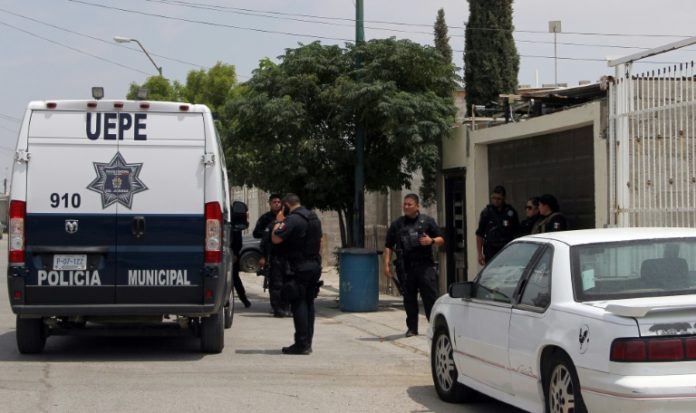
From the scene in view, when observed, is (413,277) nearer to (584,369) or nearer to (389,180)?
(389,180)

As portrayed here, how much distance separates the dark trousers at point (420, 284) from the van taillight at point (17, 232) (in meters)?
4.63

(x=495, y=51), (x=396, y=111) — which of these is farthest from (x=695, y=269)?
(x=495, y=51)

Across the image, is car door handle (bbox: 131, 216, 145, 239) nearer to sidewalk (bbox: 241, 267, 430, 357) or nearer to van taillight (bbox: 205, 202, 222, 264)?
van taillight (bbox: 205, 202, 222, 264)

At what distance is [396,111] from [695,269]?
9344mm

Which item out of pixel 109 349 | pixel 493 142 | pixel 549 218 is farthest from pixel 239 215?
pixel 493 142

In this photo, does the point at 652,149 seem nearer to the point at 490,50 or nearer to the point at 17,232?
the point at 17,232

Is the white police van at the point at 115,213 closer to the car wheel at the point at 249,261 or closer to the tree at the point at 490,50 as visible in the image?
the car wheel at the point at 249,261

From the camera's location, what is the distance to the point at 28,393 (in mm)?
8570

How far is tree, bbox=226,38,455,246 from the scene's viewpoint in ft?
51.9

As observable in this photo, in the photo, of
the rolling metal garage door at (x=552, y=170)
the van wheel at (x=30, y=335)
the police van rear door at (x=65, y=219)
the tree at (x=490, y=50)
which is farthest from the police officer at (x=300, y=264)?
the tree at (x=490, y=50)

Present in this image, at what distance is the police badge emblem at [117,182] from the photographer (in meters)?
10.3

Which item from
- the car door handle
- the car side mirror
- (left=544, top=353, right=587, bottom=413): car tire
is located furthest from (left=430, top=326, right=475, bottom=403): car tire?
the car door handle

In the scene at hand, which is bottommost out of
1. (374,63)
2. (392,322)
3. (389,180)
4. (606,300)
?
(392,322)

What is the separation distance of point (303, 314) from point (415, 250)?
2001mm
